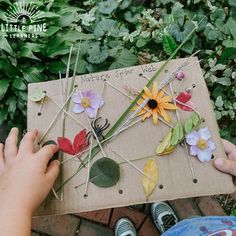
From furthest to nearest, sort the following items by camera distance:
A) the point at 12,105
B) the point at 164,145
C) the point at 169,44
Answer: the point at 12,105
the point at 169,44
the point at 164,145

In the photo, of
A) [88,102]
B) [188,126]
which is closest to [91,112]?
[88,102]

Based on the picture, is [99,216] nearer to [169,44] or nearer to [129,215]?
[129,215]

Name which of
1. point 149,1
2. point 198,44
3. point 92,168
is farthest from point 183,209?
point 149,1

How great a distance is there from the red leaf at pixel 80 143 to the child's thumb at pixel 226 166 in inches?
13.4

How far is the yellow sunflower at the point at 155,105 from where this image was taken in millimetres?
1005

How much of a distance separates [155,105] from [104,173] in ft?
0.76

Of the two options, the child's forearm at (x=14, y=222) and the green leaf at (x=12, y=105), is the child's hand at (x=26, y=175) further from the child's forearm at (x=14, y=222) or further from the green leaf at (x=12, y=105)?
the green leaf at (x=12, y=105)

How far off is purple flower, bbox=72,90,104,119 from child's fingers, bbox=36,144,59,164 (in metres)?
0.14

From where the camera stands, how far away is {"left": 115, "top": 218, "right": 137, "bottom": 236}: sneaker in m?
1.58

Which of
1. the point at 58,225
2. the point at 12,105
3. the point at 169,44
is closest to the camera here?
the point at 169,44

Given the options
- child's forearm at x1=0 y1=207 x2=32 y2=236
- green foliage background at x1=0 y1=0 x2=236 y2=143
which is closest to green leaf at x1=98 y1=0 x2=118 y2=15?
green foliage background at x1=0 y1=0 x2=236 y2=143

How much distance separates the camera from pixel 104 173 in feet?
3.05

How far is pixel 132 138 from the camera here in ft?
3.24

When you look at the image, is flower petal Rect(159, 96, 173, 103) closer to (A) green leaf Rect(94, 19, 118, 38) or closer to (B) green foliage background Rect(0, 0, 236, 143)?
(B) green foliage background Rect(0, 0, 236, 143)
